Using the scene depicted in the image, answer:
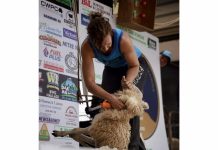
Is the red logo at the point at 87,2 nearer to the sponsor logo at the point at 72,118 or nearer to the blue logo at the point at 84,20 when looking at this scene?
the blue logo at the point at 84,20

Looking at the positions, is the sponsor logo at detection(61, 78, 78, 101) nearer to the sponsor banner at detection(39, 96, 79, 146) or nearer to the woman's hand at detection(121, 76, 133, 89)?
the sponsor banner at detection(39, 96, 79, 146)

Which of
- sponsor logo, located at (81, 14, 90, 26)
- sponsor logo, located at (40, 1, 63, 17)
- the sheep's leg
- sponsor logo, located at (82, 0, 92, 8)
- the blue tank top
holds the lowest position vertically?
the sheep's leg

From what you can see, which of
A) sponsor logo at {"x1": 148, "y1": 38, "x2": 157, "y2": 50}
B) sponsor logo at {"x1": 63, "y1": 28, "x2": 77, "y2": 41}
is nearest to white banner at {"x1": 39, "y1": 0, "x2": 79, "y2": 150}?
sponsor logo at {"x1": 63, "y1": 28, "x2": 77, "y2": 41}

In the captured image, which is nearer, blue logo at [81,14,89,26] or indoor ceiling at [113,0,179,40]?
blue logo at [81,14,89,26]

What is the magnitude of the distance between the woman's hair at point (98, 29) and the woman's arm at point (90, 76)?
62mm

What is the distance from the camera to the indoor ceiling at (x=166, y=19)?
280 cm

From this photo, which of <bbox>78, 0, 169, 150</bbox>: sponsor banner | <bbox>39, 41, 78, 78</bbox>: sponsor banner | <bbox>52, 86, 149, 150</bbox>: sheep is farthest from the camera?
<bbox>78, 0, 169, 150</bbox>: sponsor banner

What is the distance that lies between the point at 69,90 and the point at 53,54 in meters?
0.18

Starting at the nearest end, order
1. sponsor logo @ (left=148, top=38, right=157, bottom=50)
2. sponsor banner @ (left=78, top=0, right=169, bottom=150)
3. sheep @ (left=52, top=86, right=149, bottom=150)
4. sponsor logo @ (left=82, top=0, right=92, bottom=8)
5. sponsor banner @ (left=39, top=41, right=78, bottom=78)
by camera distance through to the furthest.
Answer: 1. sheep @ (left=52, top=86, right=149, bottom=150)
2. sponsor banner @ (left=39, top=41, right=78, bottom=78)
3. sponsor logo @ (left=82, top=0, right=92, bottom=8)
4. sponsor banner @ (left=78, top=0, right=169, bottom=150)
5. sponsor logo @ (left=148, top=38, right=157, bottom=50)

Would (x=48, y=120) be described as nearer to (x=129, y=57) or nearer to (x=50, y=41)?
(x=50, y=41)

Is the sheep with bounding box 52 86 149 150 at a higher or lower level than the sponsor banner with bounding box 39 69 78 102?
lower

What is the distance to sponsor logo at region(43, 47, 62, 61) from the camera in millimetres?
2375
